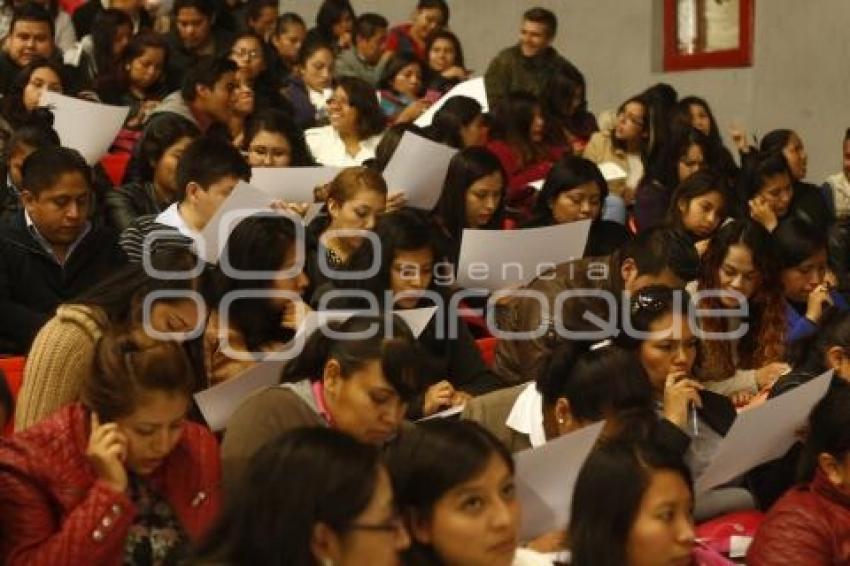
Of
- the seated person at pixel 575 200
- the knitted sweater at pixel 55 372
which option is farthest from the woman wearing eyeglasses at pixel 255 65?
the knitted sweater at pixel 55 372

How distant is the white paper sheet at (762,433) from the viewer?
3.47 meters

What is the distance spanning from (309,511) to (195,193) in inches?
105

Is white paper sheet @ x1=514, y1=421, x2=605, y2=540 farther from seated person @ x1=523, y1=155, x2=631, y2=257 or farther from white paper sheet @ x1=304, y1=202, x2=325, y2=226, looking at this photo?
seated person @ x1=523, y1=155, x2=631, y2=257

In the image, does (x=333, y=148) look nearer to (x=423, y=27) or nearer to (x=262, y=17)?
(x=262, y=17)

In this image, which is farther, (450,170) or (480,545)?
(450,170)

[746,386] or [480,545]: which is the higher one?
[480,545]

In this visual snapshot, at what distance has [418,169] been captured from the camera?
5422 millimetres

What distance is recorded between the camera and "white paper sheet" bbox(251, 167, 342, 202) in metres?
5.21

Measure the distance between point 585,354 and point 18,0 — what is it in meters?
5.34

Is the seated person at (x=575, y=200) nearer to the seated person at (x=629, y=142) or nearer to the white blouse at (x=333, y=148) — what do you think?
the white blouse at (x=333, y=148)

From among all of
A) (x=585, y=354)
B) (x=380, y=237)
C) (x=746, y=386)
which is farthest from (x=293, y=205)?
(x=585, y=354)

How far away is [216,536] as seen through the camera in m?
2.20

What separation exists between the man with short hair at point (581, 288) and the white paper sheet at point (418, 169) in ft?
2.95

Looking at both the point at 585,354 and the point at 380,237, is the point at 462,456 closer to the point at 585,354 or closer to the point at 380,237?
the point at 585,354
